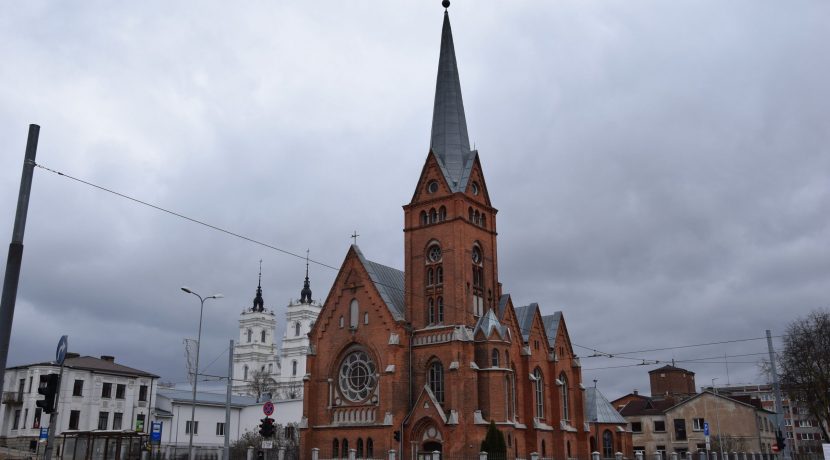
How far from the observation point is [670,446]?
291ft

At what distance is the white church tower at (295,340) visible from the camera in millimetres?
149500

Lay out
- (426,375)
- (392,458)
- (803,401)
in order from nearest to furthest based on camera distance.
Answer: (392,458) < (426,375) < (803,401)

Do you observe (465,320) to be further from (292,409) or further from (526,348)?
(292,409)

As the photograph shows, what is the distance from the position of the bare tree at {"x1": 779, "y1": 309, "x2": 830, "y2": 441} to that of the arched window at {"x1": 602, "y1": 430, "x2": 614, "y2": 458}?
1636 centimetres

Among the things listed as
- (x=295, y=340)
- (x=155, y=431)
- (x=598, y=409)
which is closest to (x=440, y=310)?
(x=155, y=431)

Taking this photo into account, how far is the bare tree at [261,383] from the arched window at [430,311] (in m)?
84.2

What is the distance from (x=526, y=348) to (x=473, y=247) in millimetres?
9344

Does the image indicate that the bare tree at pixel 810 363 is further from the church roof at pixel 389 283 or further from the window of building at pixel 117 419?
the window of building at pixel 117 419

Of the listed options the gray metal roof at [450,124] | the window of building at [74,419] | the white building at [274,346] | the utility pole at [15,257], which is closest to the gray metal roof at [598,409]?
the gray metal roof at [450,124]

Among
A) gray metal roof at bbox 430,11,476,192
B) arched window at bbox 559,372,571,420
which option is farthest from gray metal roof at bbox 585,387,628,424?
gray metal roof at bbox 430,11,476,192

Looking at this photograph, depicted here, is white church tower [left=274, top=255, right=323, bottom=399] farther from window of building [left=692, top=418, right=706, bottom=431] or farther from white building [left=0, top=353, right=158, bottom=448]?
window of building [left=692, top=418, right=706, bottom=431]

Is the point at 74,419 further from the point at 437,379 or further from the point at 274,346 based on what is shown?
the point at 274,346

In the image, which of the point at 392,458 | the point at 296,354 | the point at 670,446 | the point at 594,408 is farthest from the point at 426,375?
the point at 296,354

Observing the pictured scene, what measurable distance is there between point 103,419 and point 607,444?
4804 centimetres
